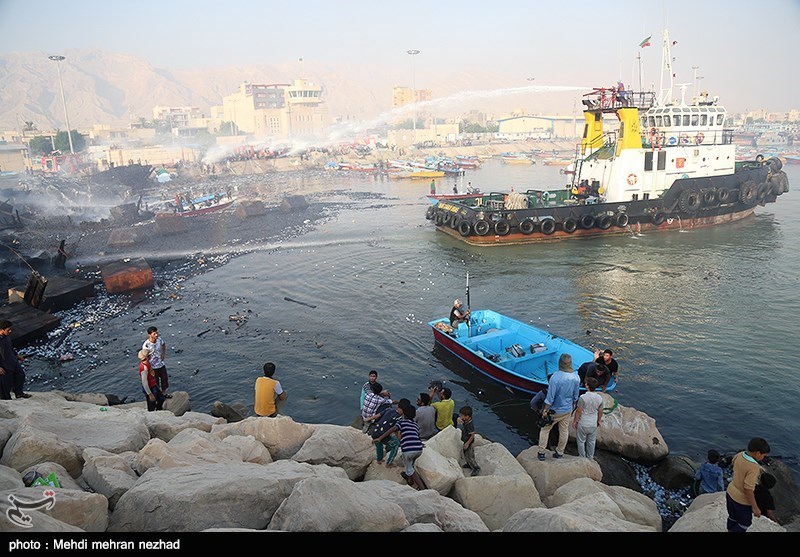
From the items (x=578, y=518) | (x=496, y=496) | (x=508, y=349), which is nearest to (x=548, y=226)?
(x=508, y=349)

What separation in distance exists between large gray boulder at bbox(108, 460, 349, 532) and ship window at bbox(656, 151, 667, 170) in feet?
100.0

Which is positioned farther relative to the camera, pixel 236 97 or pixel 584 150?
pixel 236 97

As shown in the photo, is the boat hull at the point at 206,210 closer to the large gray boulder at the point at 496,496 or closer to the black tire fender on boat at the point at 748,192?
the large gray boulder at the point at 496,496

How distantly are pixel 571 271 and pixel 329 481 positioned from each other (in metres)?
20.4

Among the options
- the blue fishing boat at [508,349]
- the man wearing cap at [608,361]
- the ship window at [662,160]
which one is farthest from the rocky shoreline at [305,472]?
the ship window at [662,160]

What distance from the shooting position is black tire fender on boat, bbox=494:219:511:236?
28.1 m

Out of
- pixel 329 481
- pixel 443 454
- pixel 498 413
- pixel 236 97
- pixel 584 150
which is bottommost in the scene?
pixel 498 413

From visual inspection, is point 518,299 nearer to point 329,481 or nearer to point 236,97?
point 329,481

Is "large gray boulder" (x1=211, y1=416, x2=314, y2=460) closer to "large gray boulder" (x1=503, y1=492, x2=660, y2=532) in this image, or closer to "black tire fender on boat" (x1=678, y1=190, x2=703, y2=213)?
"large gray boulder" (x1=503, y1=492, x2=660, y2=532)

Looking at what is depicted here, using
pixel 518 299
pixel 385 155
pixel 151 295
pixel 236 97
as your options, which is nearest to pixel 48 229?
pixel 151 295

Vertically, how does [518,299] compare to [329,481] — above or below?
below

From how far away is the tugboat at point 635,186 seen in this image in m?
28.7

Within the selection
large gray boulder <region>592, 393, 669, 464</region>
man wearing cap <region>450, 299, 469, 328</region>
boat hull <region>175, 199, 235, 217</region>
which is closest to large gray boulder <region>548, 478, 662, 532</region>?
large gray boulder <region>592, 393, 669, 464</region>

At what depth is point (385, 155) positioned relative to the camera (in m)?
103
